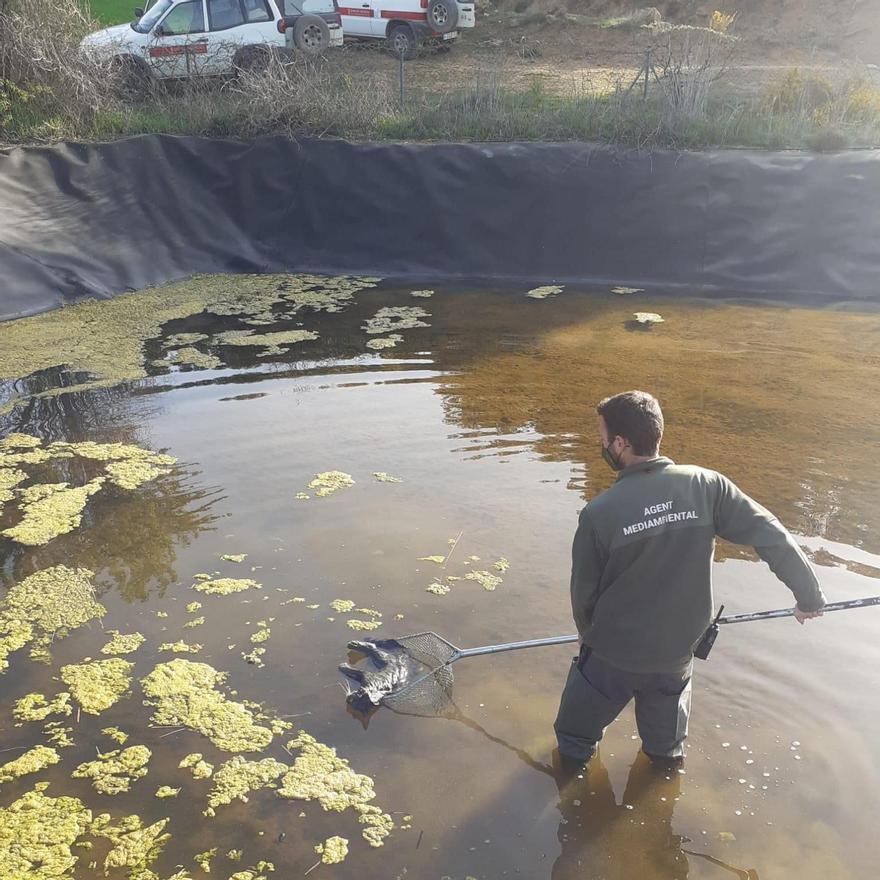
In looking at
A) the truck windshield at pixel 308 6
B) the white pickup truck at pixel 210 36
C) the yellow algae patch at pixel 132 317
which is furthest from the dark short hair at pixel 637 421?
the truck windshield at pixel 308 6

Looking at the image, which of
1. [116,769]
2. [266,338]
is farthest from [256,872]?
[266,338]

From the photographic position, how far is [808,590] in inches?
103

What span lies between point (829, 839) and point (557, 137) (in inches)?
330

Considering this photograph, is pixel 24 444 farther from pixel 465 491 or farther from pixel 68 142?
pixel 68 142

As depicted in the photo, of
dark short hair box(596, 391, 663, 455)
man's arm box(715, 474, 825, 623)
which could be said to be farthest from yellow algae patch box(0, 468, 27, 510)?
man's arm box(715, 474, 825, 623)

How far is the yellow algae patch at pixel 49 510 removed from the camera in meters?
4.60

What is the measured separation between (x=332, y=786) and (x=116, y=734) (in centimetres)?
86

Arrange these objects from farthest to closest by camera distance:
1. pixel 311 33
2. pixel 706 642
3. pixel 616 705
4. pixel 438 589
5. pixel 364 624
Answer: pixel 311 33 < pixel 438 589 < pixel 364 624 < pixel 616 705 < pixel 706 642

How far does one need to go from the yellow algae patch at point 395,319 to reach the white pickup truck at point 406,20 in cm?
1027

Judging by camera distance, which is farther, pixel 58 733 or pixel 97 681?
pixel 97 681

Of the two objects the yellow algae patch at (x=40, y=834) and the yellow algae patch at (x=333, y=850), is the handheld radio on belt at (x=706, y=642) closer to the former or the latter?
the yellow algae patch at (x=333, y=850)

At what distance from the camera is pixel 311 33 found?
1414 centimetres

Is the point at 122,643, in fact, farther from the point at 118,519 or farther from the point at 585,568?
the point at 585,568

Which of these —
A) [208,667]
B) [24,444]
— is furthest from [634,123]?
[208,667]
